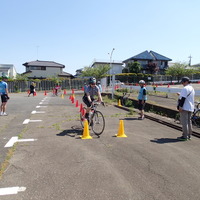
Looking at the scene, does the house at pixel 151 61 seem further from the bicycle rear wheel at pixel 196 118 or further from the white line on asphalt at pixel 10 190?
the white line on asphalt at pixel 10 190

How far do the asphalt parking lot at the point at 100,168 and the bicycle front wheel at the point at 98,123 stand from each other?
28 centimetres

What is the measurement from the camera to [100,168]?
12.7ft

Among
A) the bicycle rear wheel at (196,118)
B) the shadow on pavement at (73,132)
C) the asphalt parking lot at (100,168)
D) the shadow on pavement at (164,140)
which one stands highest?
the bicycle rear wheel at (196,118)

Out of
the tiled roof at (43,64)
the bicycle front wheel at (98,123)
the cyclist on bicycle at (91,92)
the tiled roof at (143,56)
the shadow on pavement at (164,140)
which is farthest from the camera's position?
the tiled roof at (143,56)

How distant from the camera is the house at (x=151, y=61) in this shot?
5629 cm

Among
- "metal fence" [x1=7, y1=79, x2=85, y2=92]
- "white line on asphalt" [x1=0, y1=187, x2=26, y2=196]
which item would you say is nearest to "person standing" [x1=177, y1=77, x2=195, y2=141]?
"white line on asphalt" [x1=0, y1=187, x2=26, y2=196]

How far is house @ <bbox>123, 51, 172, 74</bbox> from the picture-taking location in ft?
185

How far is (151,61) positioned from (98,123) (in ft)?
188

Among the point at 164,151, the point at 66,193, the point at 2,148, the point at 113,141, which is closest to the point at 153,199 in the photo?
the point at 66,193

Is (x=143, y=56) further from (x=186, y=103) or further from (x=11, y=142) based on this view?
(x=11, y=142)

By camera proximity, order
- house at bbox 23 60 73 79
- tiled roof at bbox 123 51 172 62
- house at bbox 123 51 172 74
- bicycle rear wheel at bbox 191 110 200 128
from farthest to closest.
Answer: tiled roof at bbox 123 51 172 62 < house at bbox 123 51 172 74 < house at bbox 23 60 73 79 < bicycle rear wheel at bbox 191 110 200 128

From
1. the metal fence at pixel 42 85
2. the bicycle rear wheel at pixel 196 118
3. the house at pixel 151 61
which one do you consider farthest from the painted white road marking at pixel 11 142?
the house at pixel 151 61

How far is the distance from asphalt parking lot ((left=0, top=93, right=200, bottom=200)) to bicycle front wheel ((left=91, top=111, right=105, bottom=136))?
284mm

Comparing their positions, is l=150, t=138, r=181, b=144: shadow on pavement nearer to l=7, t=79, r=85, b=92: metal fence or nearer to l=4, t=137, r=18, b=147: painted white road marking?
l=4, t=137, r=18, b=147: painted white road marking
